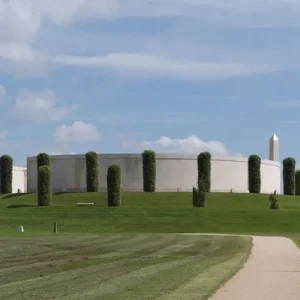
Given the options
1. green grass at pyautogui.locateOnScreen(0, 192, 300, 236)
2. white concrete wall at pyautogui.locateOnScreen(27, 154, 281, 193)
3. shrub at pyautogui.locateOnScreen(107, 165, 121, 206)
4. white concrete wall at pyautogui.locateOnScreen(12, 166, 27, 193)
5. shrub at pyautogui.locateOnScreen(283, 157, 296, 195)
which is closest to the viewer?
green grass at pyautogui.locateOnScreen(0, 192, 300, 236)

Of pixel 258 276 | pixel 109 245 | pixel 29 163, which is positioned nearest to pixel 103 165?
pixel 29 163

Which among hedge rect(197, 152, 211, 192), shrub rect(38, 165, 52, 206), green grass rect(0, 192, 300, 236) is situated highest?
hedge rect(197, 152, 211, 192)

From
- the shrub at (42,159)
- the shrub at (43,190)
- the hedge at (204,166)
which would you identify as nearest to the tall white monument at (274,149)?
the hedge at (204,166)

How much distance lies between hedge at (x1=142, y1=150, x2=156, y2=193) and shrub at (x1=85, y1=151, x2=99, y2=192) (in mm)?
5189

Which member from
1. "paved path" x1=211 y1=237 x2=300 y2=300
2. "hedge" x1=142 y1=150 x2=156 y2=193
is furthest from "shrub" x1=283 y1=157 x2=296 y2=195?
Result: "paved path" x1=211 y1=237 x2=300 y2=300

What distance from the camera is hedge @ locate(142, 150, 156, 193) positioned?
77.8m

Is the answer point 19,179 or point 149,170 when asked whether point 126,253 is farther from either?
point 19,179

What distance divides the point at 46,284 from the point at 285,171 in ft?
227

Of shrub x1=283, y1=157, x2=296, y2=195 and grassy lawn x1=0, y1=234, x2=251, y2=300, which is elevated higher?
shrub x1=283, y1=157, x2=296, y2=195

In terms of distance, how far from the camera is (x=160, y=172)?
3260 inches

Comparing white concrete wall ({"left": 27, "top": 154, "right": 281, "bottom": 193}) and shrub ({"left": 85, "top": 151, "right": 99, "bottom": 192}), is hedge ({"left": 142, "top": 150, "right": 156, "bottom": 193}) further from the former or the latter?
shrub ({"left": 85, "top": 151, "right": 99, "bottom": 192})

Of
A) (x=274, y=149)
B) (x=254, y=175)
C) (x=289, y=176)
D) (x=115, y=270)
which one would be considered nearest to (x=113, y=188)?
(x=254, y=175)

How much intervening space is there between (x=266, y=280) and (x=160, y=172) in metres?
66.9

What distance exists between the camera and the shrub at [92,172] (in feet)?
258
